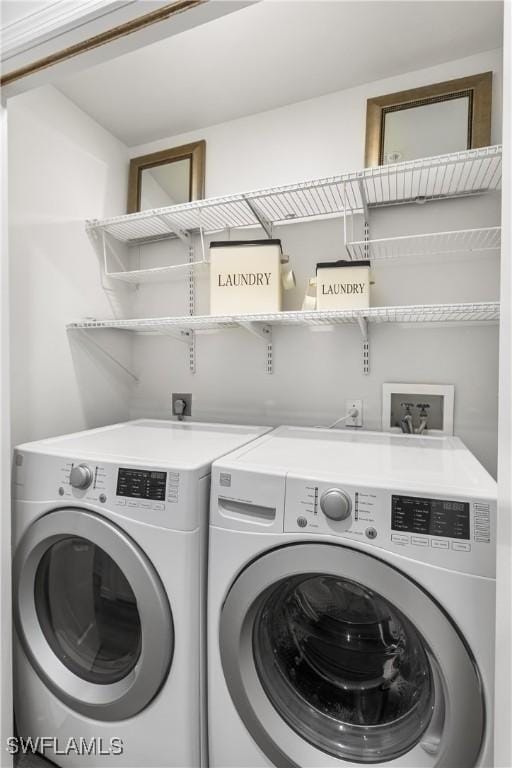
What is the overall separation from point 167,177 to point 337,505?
1.90 meters

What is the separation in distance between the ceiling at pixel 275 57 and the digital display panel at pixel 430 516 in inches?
64.3

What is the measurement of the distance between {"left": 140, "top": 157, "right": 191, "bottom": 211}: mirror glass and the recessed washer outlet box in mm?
1418

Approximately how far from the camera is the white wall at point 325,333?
5.07ft

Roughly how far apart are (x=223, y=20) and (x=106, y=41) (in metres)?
0.59

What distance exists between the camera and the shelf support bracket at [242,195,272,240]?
1.60m

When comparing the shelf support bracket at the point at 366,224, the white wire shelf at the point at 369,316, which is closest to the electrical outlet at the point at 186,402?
the white wire shelf at the point at 369,316

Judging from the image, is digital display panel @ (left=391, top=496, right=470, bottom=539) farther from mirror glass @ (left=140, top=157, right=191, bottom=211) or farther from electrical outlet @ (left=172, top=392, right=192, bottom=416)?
mirror glass @ (left=140, top=157, right=191, bottom=211)

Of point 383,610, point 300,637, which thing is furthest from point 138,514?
point 383,610

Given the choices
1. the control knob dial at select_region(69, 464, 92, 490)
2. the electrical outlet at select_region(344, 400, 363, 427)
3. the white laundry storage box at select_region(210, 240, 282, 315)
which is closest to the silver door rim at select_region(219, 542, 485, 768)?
the control knob dial at select_region(69, 464, 92, 490)

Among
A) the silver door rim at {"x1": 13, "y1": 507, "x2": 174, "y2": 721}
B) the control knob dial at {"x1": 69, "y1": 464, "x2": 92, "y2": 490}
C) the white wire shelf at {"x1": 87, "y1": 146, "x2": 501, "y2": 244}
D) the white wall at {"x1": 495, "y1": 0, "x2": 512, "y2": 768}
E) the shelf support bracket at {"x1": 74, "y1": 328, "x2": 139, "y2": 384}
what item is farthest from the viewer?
the shelf support bracket at {"x1": 74, "y1": 328, "x2": 139, "y2": 384}

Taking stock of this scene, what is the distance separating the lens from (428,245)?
1.61 metres

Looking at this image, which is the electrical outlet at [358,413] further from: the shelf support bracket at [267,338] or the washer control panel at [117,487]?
the washer control panel at [117,487]

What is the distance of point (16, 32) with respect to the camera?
106 cm

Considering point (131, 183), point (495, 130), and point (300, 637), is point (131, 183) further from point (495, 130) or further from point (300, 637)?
point (300, 637)
